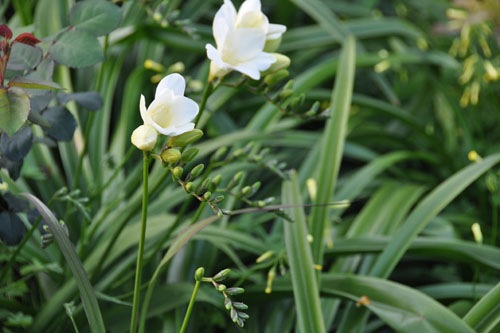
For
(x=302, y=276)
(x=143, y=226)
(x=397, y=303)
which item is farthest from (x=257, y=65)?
(x=397, y=303)

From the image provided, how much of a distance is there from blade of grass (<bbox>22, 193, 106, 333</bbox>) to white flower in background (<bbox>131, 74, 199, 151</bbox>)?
0.56ft

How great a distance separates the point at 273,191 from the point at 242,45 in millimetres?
840

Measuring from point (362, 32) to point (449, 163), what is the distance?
53cm

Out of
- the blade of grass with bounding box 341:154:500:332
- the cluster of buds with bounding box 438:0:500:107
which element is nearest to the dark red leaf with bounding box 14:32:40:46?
the blade of grass with bounding box 341:154:500:332

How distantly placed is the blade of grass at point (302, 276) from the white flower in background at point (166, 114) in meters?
0.25

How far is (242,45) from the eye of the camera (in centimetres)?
95

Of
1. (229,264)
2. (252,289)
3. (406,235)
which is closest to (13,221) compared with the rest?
(252,289)

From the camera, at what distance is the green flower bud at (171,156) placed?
0.87 metres

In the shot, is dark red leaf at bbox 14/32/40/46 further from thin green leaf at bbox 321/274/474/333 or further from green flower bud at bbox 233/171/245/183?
thin green leaf at bbox 321/274/474/333

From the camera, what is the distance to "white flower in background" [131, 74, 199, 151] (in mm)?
849

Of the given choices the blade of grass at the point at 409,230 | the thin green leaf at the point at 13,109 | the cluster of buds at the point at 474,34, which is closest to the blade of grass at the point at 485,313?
the blade of grass at the point at 409,230

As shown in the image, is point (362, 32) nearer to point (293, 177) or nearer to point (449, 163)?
point (449, 163)

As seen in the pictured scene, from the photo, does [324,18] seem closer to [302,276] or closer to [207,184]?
[302,276]

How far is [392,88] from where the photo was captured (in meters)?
2.30
